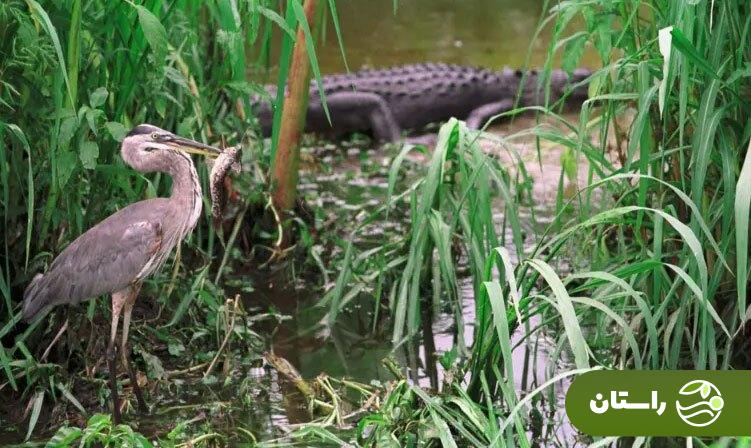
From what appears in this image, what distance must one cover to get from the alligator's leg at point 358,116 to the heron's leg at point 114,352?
12.3 feet

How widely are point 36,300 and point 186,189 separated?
514mm

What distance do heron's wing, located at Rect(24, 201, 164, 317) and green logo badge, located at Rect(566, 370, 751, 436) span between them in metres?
1.29

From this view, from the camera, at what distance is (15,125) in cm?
318

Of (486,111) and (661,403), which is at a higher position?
(486,111)

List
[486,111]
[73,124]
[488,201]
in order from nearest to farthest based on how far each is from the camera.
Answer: [73,124] < [488,201] < [486,111]

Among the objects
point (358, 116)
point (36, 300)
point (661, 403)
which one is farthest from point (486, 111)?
point (661, 403)

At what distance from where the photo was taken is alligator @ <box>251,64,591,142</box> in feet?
23.8

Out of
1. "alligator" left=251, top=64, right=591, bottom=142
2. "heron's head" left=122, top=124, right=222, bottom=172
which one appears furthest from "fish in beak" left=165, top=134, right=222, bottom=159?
"alligator" left=251, top=64, right=591, bottom=142

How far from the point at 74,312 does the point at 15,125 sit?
702 mm

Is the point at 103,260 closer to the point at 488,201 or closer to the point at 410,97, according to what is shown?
the point at 488,201

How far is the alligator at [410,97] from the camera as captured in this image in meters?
7.25

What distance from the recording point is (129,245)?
3.44m

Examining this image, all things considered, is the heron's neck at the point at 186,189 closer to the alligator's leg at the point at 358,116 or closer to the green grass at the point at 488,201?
the green grass at the point at 488,201

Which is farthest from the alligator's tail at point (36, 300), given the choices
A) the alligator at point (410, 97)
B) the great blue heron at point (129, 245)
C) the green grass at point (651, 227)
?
the alligator at point (410, 97)
